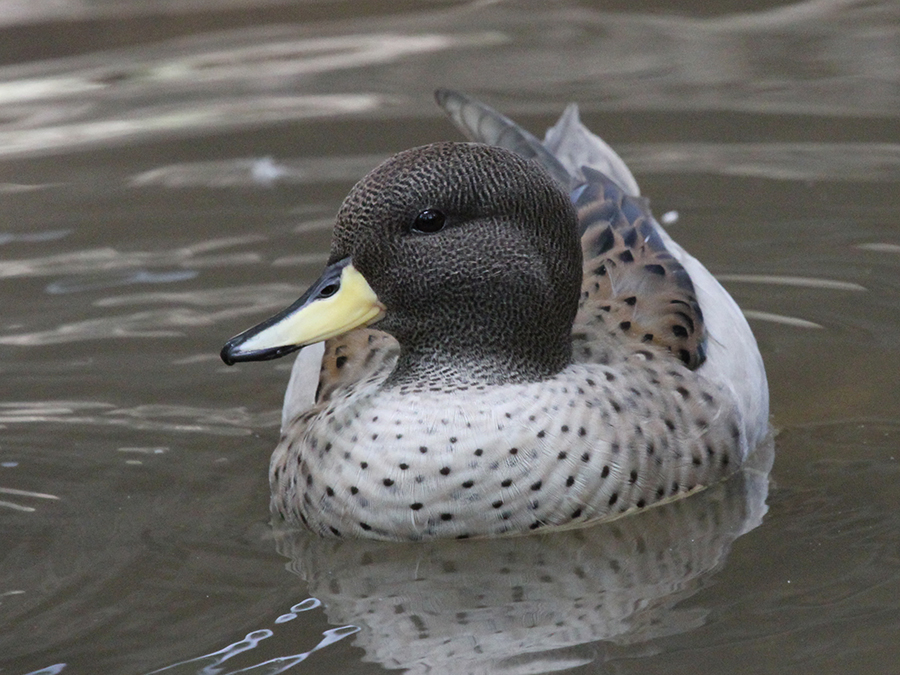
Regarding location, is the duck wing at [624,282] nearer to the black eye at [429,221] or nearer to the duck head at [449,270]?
the duck head at [449,270]

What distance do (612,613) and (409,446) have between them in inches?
30.7

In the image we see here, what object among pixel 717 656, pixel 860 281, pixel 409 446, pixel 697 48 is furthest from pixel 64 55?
pixel 717 656

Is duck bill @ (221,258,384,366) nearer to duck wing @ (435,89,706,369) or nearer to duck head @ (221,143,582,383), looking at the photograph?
duck head @ (221,143,582,383)

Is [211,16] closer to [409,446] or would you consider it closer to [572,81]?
[572,81]

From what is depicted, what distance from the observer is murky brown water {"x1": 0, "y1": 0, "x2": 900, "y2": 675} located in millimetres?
4445

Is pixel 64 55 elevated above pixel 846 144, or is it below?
above

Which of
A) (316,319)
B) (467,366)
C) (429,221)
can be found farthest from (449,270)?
(316,319)

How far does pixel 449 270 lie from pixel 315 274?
2.46 m

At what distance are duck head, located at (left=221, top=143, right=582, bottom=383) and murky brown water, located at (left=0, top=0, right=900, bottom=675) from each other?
0.63 meters

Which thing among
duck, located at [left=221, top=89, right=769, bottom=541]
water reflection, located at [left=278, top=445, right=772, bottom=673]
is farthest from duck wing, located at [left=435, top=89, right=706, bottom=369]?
water reflection, located at [left=278, top=445, right=772, bottom=673]

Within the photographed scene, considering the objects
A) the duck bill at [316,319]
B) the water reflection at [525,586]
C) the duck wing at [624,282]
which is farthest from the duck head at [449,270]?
the water reflection at [525,586]

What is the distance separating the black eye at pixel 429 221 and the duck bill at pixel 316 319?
0.77 ft

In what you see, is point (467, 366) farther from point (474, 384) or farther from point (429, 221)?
point (429, 221)

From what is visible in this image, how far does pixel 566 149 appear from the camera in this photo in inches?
277
